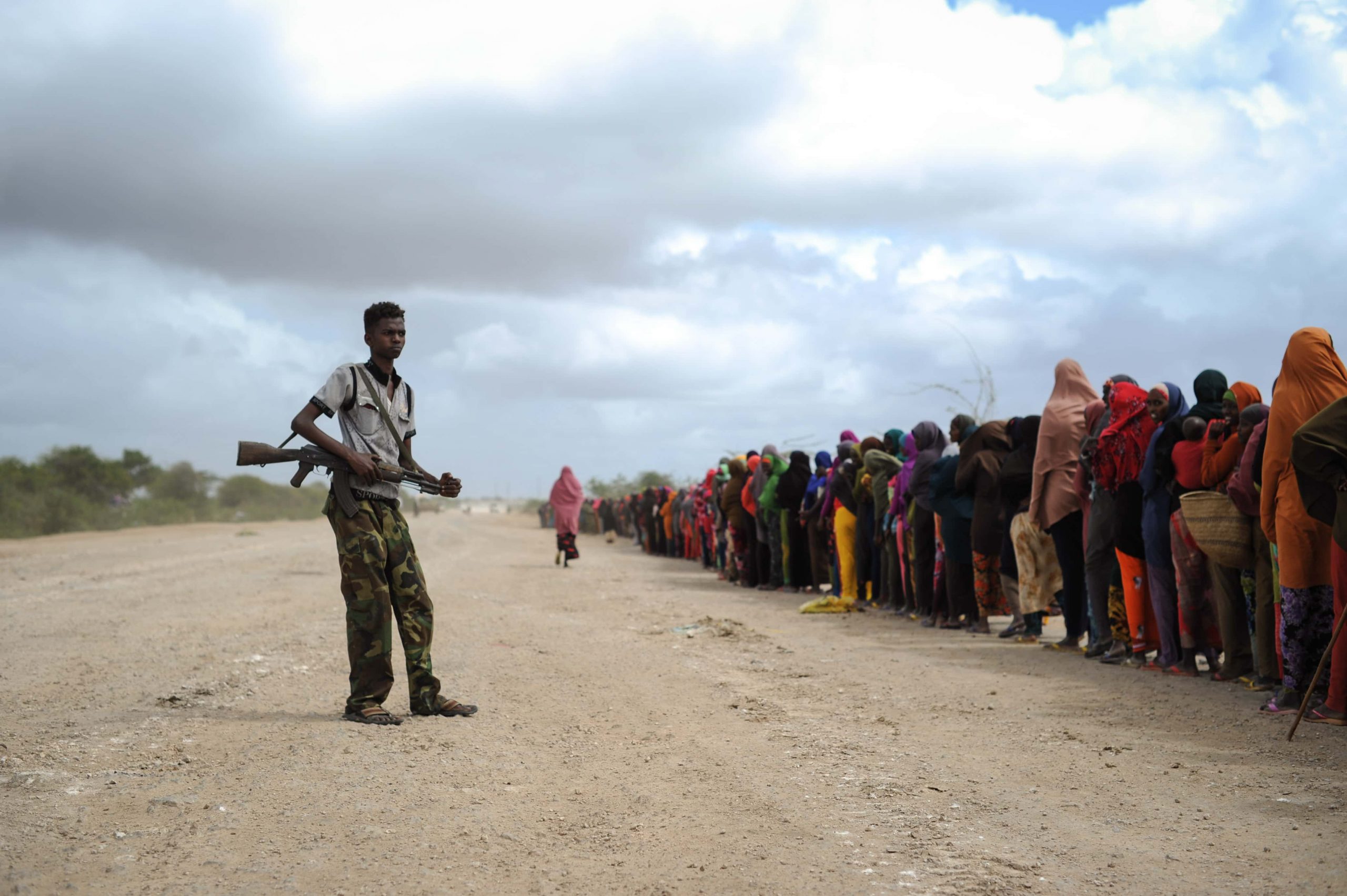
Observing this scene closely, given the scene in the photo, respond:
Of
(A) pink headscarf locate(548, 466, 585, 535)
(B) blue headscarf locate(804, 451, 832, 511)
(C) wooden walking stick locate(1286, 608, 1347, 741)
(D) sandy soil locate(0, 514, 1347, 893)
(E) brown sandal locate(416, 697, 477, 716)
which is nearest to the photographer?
(D) sandy soil locate(0, 514, 1347, 893)

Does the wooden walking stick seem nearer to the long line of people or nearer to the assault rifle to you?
the long line of people

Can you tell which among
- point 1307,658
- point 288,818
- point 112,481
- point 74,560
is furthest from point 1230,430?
point 112,481

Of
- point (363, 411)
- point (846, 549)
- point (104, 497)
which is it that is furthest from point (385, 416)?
point (104, 497)

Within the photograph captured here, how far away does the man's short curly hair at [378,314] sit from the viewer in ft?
20.3

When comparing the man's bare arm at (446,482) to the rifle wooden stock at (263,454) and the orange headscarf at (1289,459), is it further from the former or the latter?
the orange headscarf at (1289,459)

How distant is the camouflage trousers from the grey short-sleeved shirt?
190 millimetres

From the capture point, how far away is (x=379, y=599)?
604 cm

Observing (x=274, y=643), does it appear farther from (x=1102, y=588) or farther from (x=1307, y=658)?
(x=1307, y=658)

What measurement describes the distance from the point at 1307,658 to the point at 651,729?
3.83 m

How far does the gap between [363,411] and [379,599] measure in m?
1.01

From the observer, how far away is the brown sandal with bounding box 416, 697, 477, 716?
6.36 metres

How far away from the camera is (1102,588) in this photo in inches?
362

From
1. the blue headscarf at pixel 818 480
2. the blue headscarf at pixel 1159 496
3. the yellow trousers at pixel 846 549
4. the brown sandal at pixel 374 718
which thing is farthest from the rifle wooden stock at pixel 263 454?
the blue headscarf at pixel 818 480

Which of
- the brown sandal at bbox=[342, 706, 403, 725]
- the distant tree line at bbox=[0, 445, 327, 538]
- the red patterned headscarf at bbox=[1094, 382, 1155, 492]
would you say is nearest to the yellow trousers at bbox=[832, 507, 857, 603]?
the red patterned headscarf at bbox=[1094, 382, 1155, 492]
